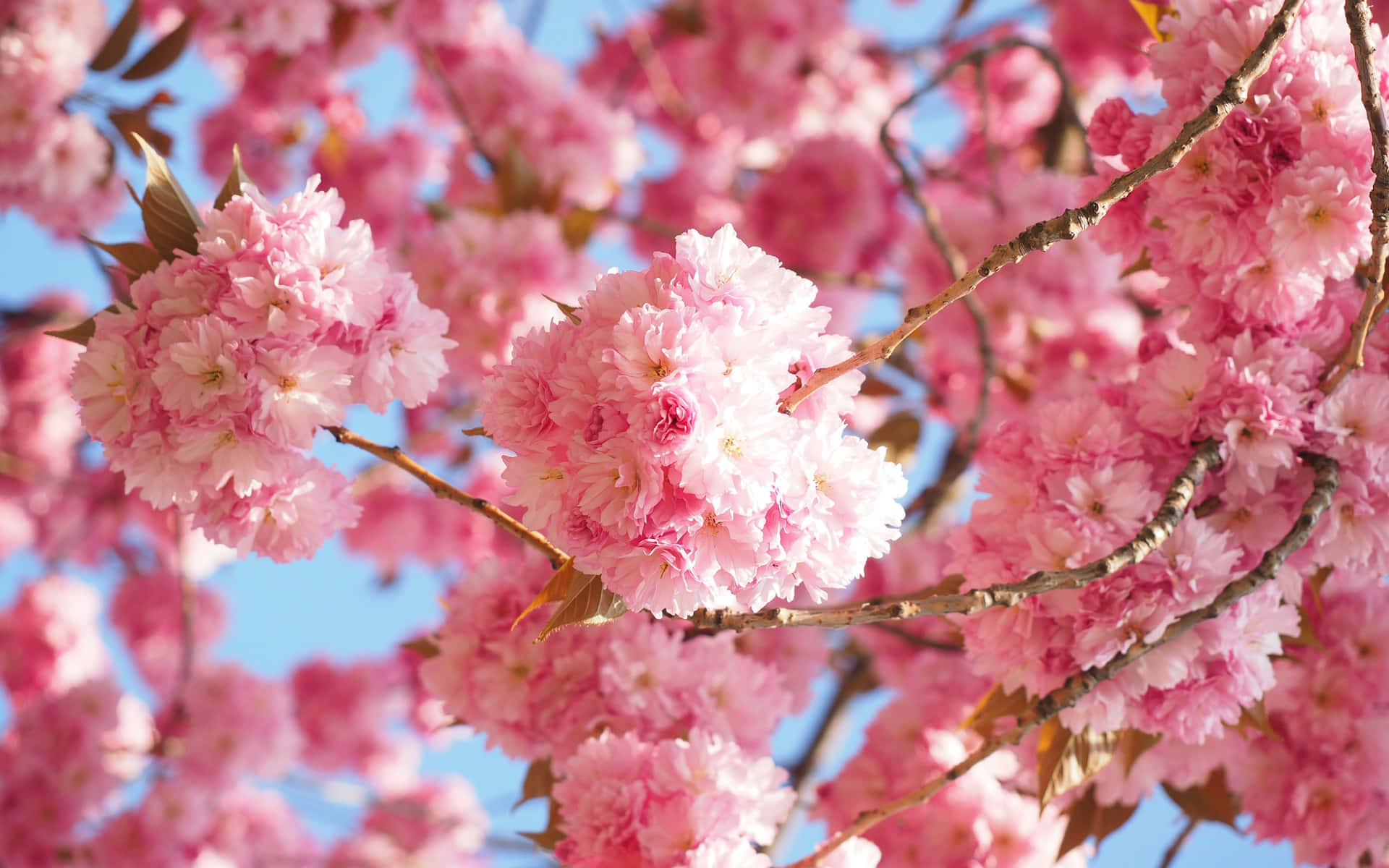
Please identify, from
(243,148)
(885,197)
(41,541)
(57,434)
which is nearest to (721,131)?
(885,197)

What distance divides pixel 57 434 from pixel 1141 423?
4046 mm

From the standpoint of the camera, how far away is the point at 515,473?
0.82 m

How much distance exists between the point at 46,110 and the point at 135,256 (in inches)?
47.5

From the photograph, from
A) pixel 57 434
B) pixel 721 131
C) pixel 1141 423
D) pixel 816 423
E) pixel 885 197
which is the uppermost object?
pixel 721 131

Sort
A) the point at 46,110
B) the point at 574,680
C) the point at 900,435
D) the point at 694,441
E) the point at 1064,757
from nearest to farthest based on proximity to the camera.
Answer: the point at 694,441
the point at 1064,757
the point at 574,680
the point at 46,110
the point at 900,435

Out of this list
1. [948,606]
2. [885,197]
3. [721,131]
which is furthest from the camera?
[721,131]

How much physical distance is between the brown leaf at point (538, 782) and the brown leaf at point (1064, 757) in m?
0.58

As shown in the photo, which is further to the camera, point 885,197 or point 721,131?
point 721,131

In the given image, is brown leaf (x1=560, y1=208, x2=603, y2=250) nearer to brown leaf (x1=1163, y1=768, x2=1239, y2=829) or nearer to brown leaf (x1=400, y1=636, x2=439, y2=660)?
brown leaf (x1=400, y1=636, x2=439, y2=660)

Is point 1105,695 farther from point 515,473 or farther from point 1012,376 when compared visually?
point 1012,376

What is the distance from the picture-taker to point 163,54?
1.76 m

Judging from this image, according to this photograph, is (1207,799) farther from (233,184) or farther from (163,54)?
(163,54)

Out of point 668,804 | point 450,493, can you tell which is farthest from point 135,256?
point 668,804

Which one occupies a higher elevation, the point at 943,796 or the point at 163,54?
the point at 163,54
